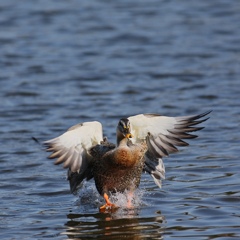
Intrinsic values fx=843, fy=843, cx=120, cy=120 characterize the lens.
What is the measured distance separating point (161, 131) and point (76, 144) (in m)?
0.99

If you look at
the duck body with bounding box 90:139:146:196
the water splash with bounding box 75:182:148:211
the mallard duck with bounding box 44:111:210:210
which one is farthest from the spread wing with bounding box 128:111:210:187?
the water splash with bounding box 75:182:148:211

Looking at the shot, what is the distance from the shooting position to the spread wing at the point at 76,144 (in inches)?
361

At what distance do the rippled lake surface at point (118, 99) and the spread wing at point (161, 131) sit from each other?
59 cm

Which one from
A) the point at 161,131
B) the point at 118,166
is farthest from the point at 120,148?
the point at 161,131

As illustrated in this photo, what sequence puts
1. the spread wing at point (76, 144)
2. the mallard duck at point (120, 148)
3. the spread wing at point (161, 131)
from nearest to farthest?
the spread wing at point (76, 144) < the mallard duck at point (120, 148) < the spread wing at point (161, 131)

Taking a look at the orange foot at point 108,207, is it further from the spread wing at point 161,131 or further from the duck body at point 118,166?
the spread wing at point 161,131

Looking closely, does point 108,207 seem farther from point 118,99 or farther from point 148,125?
point 118,99

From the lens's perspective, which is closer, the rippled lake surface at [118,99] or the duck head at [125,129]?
the rippled lake surface at [118,99]

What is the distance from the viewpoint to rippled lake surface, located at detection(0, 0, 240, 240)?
8875 millimetres

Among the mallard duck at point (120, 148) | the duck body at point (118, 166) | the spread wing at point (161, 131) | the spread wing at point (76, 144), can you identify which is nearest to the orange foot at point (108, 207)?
the mallard duck at point (120, 148)

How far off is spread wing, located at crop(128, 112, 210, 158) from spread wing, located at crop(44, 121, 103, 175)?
442 mm

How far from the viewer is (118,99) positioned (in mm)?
15141

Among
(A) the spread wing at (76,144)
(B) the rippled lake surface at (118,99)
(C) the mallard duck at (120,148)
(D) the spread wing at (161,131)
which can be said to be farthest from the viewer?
(D) the spread wing at (161,131)

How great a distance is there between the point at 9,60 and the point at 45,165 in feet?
25.0
